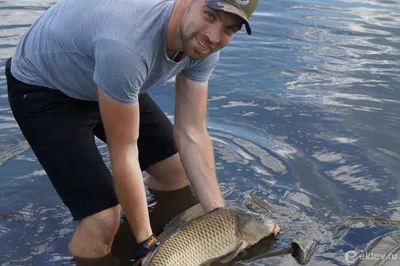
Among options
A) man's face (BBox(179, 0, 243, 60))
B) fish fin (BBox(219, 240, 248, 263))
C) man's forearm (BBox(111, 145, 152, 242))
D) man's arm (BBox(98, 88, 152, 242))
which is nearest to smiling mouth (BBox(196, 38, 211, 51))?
man's face (BBox(179, 0, 243, 60))

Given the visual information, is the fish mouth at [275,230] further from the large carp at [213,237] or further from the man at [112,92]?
the man at [112,92]

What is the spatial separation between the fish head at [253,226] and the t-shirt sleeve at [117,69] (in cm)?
137

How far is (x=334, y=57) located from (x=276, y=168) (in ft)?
11.6

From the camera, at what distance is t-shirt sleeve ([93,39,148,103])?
3535 millimetres

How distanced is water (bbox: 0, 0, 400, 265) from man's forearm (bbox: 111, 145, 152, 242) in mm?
939

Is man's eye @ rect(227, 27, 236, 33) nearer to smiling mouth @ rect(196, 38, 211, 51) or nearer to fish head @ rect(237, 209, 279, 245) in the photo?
smiling mouth @ rect(196, 38, 211, 51)

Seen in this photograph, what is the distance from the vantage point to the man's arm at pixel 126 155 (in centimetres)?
373

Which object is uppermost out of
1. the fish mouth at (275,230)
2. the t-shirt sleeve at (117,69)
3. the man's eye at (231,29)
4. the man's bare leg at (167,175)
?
the man's eye at (231,29)

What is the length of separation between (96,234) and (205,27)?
1.77 metres

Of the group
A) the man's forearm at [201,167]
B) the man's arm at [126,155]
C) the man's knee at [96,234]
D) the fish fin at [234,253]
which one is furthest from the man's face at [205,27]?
the fish fin at [234,253]

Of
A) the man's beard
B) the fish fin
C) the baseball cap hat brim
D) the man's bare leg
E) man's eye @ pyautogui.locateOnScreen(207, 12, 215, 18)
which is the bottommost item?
the man's bare leg

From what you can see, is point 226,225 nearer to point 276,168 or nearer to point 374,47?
point 276,168

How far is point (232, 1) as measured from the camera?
349 centimetres

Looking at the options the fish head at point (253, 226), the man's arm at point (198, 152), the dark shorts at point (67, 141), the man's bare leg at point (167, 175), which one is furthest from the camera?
A: the man's bare leg at point (167, 175)
